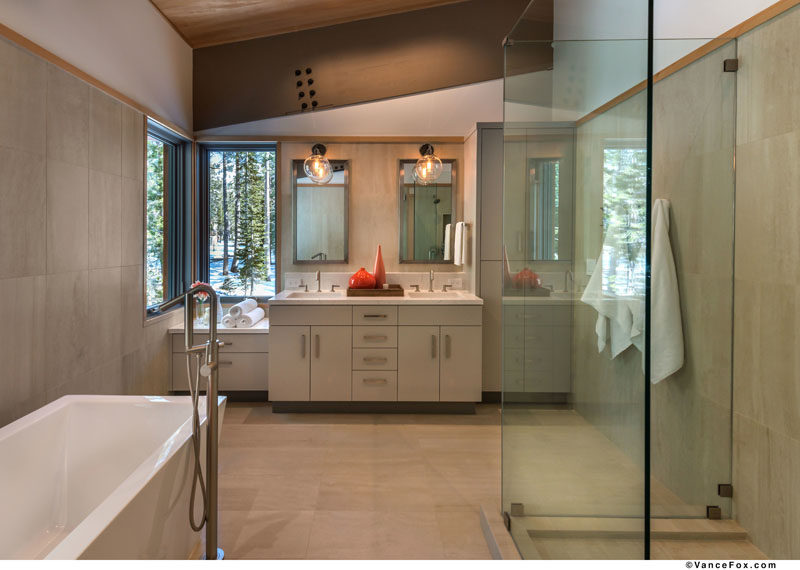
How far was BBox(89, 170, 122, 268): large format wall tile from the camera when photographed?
2.87m

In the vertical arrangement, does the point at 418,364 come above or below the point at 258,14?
below

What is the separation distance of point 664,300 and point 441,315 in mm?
1900

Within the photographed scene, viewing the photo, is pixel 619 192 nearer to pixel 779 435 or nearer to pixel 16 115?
pixel 779 435

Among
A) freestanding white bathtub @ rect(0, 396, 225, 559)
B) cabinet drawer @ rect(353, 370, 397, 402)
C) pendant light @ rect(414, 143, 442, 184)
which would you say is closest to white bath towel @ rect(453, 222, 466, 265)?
pendant light @ rect(414, 143, 442, 184)

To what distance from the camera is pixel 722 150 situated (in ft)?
7.39

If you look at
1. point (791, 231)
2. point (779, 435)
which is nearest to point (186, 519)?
point (779, 435)

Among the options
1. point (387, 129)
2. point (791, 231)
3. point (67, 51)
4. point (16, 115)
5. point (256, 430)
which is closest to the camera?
point (791, 231)

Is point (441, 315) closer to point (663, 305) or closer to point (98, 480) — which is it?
point (663, 305)

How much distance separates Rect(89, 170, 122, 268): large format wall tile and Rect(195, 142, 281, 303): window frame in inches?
51.7

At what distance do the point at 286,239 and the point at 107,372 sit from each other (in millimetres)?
1868

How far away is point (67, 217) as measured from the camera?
8.66 ft

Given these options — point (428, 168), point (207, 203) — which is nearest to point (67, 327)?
point (207, 203)

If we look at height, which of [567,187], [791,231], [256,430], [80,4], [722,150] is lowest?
[256,430]

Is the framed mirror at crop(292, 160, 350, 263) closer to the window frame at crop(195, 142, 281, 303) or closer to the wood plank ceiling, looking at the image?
the window frame at crop(195, 142, 281, 303)
